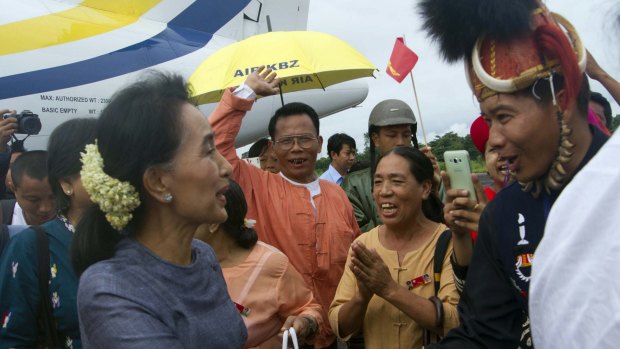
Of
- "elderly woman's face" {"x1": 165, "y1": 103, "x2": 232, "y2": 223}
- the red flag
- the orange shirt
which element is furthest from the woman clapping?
the red flag

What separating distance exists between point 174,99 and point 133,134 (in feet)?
0.61

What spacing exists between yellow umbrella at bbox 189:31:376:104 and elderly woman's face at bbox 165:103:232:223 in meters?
2.09

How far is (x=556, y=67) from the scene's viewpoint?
149 centimetres

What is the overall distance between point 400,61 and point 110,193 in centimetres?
289

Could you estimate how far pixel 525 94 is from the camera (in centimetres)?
151

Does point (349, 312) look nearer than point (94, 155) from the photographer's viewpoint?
No

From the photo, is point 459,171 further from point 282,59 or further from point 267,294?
point 282,59

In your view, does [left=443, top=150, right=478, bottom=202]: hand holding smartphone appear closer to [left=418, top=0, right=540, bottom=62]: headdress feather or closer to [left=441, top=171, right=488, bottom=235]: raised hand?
[left=441, top=171, right=488, bottom=235]: raised hand

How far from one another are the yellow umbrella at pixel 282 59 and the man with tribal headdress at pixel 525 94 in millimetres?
2205

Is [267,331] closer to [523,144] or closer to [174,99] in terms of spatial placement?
[174,99]

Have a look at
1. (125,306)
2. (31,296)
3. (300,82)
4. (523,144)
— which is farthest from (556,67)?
(300,82)

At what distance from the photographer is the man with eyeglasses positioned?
307 centimetres

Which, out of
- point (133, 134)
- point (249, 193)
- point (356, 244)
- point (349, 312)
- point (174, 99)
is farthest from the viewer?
point (249, 193)

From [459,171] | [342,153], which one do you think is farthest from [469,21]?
[342,153]
